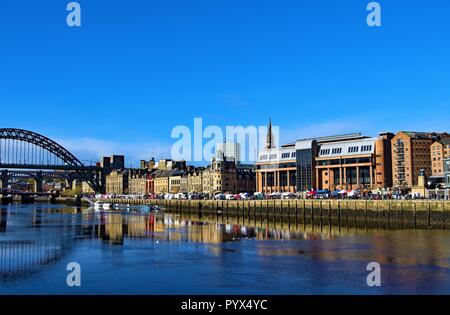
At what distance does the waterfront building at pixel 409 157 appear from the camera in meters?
121

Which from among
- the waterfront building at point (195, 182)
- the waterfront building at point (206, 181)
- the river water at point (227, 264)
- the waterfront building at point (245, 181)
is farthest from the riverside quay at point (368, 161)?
the river water at point (227, 264)

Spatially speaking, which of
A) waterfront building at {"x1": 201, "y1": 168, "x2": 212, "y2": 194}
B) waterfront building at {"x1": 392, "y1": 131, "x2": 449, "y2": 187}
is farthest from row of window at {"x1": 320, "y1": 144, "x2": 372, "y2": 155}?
waterfront building at {"x1": 201, "y1": 168, "x2": 212, "y2": 194}

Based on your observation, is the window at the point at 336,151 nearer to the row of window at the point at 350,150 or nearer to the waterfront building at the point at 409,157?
the row of window at the point at 350,150

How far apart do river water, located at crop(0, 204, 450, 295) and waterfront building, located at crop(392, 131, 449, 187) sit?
71888mm

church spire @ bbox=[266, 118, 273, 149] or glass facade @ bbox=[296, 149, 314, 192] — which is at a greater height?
church spire @ bbox=[266, 118, 273, 149]

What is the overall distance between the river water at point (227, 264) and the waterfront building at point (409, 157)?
71.9 meters

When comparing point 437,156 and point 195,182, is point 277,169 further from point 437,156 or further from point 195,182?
point 195,182

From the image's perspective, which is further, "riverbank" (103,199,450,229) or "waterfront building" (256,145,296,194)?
"waterfront building" (256,145,296,194)

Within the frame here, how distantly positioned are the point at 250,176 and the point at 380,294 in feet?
540

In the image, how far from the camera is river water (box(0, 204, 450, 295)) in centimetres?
2734

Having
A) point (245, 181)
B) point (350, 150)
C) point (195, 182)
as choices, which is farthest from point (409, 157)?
point (195, 182)

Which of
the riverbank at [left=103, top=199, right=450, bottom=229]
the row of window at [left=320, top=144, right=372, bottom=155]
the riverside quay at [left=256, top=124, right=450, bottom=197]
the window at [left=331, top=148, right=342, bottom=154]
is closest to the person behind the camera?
the riverbank at [left=103, top=199, right=450, bottom=229]

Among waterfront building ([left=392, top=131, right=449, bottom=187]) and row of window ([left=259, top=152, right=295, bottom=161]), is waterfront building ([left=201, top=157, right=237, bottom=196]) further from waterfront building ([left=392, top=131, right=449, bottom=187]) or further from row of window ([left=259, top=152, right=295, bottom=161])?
waterfront building ([left=392, top=131, right=449, bottom=187])

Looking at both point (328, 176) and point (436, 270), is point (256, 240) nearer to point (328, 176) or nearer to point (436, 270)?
point (436, 270)
